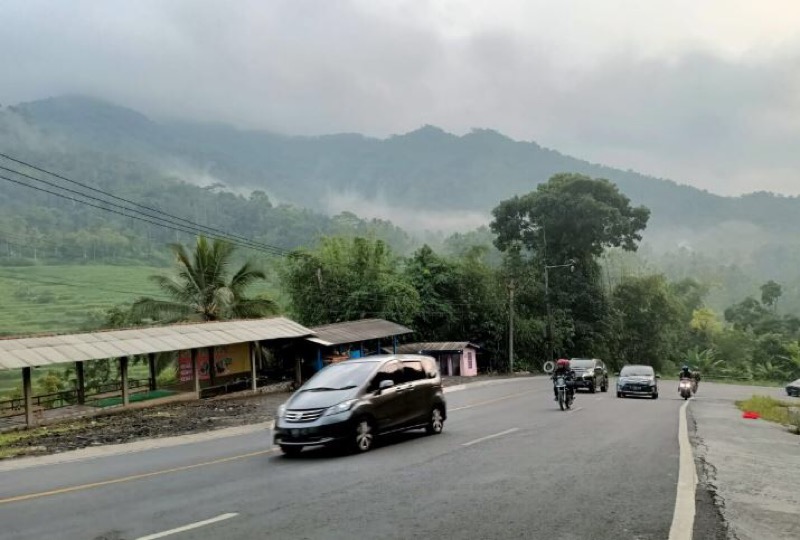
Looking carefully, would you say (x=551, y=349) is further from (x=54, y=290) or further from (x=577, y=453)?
(x=54, y=290)

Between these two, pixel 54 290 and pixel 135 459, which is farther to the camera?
pixel 54 290

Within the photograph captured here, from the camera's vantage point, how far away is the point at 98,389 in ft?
134

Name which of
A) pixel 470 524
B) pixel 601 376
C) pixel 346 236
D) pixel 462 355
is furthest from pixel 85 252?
pixel 470 524

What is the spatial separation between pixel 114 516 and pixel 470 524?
4199mm

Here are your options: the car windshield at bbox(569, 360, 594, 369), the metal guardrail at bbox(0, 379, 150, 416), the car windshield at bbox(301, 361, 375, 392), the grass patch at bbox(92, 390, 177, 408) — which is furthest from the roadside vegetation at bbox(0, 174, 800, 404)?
the car windshield at bbox(301, 361, 375, 392)

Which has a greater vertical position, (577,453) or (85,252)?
(85,252)

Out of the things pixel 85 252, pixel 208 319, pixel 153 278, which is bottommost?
pixel 208 319

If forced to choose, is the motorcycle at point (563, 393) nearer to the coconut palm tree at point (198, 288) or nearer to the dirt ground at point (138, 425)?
the dirt ground at point (138, 425)

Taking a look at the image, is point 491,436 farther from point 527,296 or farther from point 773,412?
point 527,296

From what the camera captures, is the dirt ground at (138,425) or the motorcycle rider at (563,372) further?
the motorcycle rider at (563,372)

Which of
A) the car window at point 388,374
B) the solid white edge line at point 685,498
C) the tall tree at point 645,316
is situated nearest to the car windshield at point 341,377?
the car window at point 388,374

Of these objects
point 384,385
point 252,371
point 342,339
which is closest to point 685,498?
point 384,385

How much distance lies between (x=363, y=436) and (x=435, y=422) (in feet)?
10.3

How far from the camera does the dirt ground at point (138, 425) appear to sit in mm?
16956
